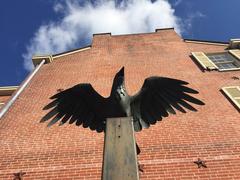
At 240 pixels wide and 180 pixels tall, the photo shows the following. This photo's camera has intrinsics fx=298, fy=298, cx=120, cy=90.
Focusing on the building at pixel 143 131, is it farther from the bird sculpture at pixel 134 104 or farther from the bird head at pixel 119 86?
the bird head at pixel 119 86

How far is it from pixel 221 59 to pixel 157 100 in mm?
9685

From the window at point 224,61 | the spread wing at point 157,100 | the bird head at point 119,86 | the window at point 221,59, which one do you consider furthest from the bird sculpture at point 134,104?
the window at point 224,61

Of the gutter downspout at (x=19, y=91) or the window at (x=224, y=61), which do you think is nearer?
the gutter downspout at (x=19, y=91)

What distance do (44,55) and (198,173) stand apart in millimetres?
8805

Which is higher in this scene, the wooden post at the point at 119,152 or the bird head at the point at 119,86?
the bird head at the point at 119,86

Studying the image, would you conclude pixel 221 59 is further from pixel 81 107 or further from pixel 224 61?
pixel 81 107

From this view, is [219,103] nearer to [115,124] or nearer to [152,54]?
[152,54]

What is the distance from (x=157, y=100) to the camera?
3.69 metres

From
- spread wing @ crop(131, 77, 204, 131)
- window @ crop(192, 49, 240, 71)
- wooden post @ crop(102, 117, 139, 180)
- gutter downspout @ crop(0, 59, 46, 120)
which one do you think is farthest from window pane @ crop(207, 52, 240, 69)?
wooden post @ crop(102, 117, 139, 180)

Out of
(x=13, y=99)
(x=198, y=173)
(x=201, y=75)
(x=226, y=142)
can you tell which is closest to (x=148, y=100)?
(x=198, y=173)

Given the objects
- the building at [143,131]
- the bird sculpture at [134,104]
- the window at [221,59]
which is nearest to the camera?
the bird sculpture at [134,104]

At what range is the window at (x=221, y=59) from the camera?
1147 centimetres

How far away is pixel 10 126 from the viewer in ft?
25.6

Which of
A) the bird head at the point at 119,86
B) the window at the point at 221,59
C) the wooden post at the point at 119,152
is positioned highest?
the window at the point at 221,59
